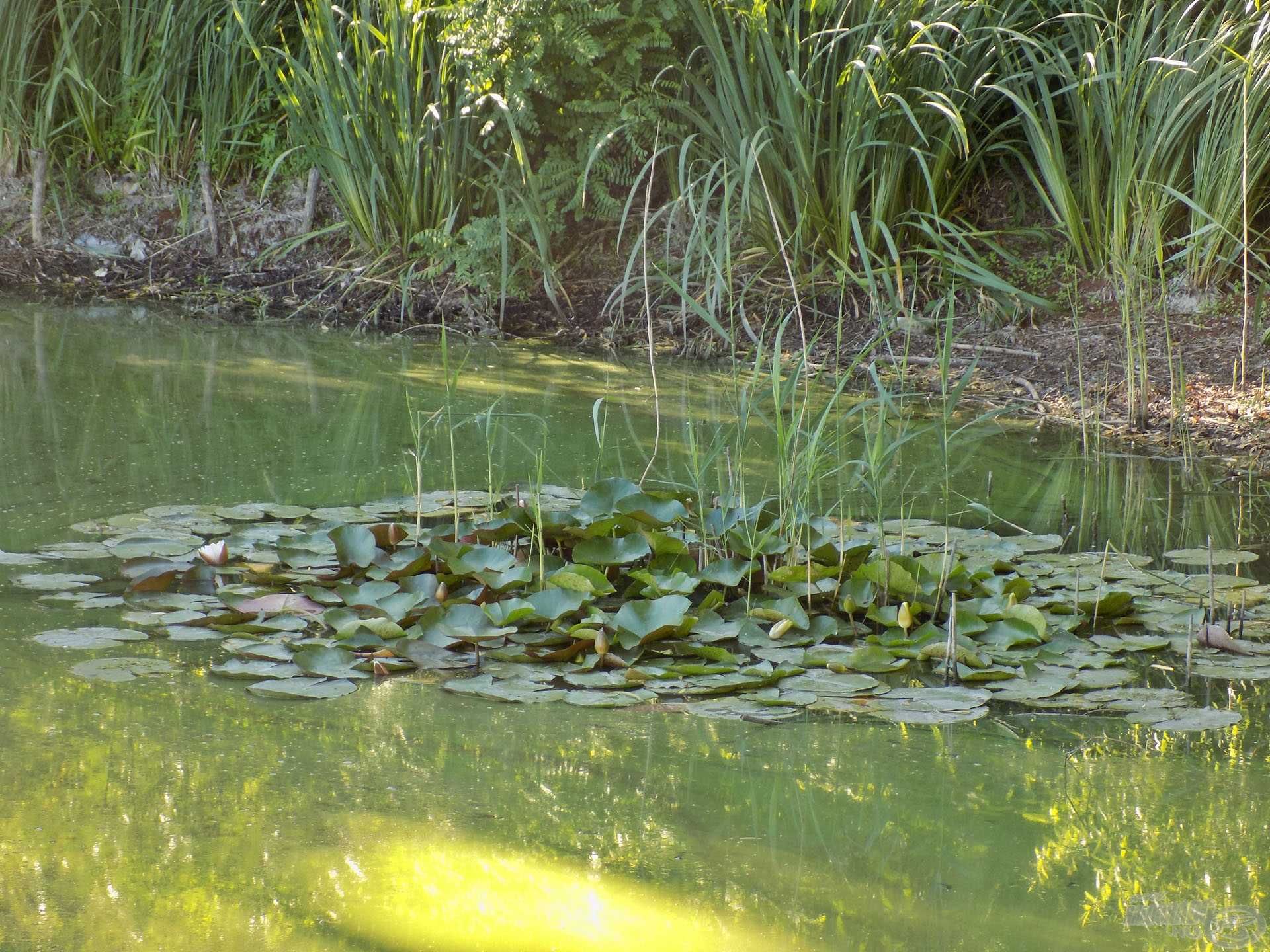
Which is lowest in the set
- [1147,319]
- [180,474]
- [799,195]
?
[180,474]

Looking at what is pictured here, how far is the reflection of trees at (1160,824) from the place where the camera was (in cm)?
115

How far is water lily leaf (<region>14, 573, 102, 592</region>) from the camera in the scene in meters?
1.85

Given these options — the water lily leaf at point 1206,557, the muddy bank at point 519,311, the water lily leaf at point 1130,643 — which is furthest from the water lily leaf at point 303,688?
the muddy bank at point 519,311

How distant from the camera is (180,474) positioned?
251cm

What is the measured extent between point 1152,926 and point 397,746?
0.78m

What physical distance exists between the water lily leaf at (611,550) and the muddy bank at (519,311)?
100cm

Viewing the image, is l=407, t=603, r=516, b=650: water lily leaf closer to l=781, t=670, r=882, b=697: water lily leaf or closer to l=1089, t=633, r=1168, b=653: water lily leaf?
l=781, t=670, r=882, b=697: water lily leaf

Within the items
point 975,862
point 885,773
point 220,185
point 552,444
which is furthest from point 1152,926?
point 220,185

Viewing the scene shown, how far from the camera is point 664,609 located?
177 cm

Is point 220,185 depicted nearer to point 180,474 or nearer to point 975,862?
point 180,474

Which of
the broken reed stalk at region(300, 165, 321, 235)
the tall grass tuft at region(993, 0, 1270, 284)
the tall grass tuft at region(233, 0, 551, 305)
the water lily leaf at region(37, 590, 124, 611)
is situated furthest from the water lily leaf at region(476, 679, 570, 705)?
the broken reed stalk at region(300, 165, 321, 235)

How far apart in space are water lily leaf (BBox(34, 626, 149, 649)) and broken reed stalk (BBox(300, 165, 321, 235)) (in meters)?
3.59

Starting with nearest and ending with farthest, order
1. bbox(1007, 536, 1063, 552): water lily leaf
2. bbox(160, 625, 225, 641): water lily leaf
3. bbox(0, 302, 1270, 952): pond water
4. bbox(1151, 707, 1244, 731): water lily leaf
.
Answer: bbox(0, 302, 1270, 952): pond water → bbox(1151, 707, 1244, 731): water lily leaf → bbox(160, 625, 225, 641): water lily leaf → bbox(1007, 536, 1063, 552): water lily leaf

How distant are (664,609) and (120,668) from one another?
2.32 ft
